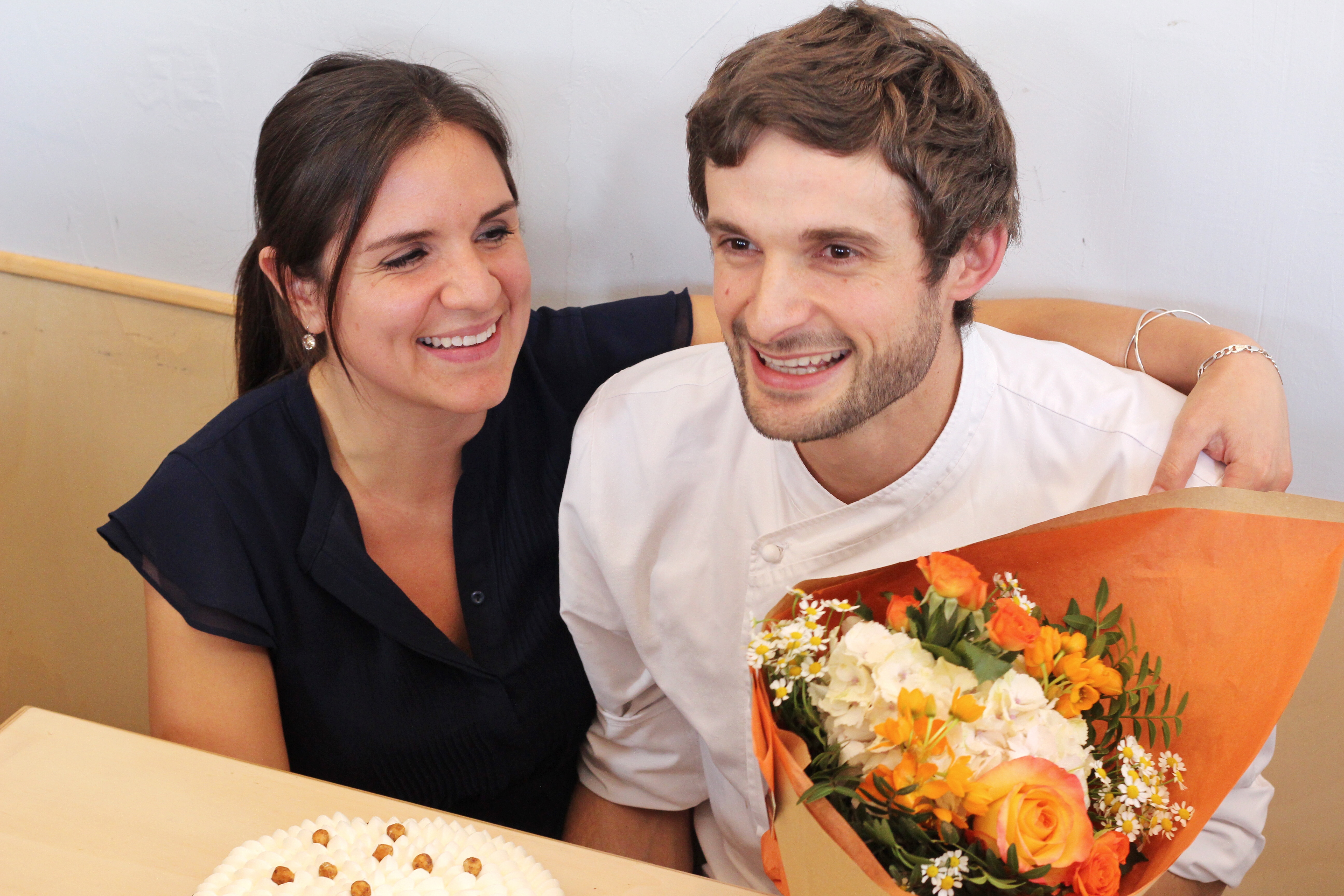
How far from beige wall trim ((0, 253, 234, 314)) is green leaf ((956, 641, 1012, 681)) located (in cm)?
147

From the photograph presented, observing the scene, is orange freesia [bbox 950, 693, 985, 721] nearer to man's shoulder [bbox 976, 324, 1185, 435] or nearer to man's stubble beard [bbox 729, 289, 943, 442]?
man's stubble beard [bbox 729, 289, 943, 442]

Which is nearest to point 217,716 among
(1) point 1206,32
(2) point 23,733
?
(2) point 23,733

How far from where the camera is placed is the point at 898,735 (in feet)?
2.14

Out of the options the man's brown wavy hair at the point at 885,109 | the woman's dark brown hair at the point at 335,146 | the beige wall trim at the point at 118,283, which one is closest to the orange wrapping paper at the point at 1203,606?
the man's brown wavy hair at the point at 885,109

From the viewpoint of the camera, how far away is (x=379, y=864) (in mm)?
805

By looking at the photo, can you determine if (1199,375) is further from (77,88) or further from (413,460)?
(77,88)

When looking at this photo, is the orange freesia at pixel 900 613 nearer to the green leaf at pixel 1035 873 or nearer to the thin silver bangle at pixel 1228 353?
the green leaf at pixel 1035 873

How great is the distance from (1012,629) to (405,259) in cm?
Result: 83

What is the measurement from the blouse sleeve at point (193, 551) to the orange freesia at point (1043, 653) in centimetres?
93

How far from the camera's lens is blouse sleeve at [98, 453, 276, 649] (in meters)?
1.22

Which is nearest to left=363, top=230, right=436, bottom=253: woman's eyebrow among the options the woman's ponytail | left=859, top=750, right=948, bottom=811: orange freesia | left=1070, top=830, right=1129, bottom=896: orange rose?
the woman's ponytail

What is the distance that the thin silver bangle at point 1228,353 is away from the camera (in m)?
1.12

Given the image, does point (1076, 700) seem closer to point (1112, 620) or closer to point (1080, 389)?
point (1112, 620)

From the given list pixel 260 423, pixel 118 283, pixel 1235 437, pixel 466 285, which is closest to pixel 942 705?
pixel 1235 437
